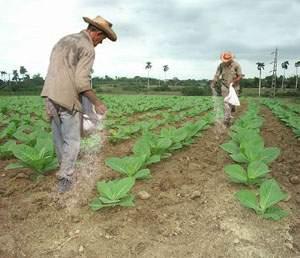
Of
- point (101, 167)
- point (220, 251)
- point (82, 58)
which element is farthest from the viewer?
point (101, 167)

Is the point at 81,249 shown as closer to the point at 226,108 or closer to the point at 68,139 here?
the point at 68,139

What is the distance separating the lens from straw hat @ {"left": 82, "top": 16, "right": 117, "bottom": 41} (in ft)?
12.4

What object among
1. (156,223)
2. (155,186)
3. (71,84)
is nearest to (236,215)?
(156,223)

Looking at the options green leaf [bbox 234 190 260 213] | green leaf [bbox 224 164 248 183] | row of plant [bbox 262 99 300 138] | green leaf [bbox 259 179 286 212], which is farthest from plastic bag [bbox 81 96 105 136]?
row of plant [bbox 262 99 300 138]

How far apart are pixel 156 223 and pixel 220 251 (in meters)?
0.61

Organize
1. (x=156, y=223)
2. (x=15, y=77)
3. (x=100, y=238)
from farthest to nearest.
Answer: (x=15, y=77)
(x=156, y=223)
(x=100, y=238)

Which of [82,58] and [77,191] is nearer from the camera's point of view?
[82,58]

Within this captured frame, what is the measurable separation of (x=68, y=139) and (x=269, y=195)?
1.85 meters

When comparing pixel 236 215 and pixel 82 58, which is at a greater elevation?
pixel 82 58

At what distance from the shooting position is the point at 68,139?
12.8 ft

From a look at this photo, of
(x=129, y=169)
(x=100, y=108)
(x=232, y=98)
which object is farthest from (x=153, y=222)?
(x=232, y=98)

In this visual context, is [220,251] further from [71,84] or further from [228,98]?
[228,98]

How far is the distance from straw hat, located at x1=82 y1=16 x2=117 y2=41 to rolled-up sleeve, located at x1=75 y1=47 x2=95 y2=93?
0.25 meters

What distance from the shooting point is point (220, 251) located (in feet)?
9.18
